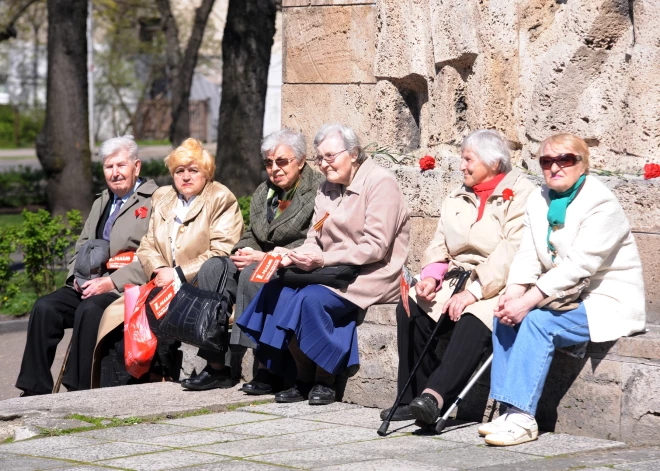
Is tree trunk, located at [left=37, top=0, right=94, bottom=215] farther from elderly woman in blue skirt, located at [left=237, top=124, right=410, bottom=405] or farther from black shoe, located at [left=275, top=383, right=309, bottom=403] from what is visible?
black shoe, located at [left=275, top=383, right=309, bottom=403]

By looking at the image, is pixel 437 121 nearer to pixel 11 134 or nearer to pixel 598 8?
pixel 598 8

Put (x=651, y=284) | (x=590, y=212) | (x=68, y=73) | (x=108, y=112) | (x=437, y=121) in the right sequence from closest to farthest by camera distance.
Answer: (x=590, y=212) → (x=651, y=284) → (x=437, y=121) → (x=68, y=73) → (x=108, y=112)

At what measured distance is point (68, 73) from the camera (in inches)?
551

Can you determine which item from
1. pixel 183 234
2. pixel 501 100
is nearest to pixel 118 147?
pixel 183 234

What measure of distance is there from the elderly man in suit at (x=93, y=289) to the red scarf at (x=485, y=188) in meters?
2.34

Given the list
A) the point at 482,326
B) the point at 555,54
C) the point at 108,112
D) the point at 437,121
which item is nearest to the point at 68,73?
the point at 437,121

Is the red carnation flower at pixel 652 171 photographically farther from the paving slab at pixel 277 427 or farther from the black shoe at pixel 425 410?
the paving slab at pixel 277 427

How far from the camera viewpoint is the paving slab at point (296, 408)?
6.16 meters

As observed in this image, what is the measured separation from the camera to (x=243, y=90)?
14164 millimetres

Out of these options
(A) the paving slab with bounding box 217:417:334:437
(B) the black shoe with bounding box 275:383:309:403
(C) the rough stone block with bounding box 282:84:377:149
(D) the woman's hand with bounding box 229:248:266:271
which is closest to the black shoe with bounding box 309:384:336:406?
(B) the black shoe with bounding box 275:383:309:403

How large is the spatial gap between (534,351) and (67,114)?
10.0m

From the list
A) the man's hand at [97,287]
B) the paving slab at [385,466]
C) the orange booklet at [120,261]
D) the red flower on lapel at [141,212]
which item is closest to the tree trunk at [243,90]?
the red flower on lapel at [141,212]

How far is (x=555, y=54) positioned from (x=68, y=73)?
855cm

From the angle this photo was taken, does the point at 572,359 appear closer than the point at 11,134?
Yes
